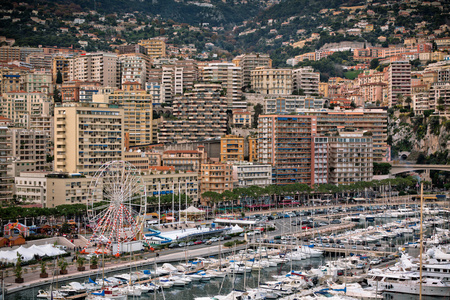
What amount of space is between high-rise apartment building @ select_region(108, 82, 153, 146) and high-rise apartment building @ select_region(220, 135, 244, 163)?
1900 centimetres

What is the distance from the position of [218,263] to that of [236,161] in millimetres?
46438

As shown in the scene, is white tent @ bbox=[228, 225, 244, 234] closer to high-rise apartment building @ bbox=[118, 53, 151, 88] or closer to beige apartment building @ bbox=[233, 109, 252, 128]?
beige apartment building @ bbox=[233, 109, 252, 128]

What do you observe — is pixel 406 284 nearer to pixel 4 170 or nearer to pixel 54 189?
pixel 54 189

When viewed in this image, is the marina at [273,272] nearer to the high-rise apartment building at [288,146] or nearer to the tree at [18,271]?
the tree at [18,271]

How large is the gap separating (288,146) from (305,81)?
4096 cm

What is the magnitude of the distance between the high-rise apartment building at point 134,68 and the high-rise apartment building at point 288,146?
42.5m

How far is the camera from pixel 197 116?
132 meters

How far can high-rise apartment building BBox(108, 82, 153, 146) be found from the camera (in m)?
127

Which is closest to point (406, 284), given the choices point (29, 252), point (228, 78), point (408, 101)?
point (29, 252)

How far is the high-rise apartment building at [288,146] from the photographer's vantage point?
113 meters

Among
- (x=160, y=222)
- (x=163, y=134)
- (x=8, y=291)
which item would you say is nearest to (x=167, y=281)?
(x=8, y=291)

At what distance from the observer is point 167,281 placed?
59469 mm

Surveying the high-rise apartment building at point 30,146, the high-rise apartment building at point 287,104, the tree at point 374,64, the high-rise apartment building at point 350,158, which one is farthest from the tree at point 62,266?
the tree at point 374,64

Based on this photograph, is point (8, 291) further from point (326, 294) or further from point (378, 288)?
point (378, 288)
